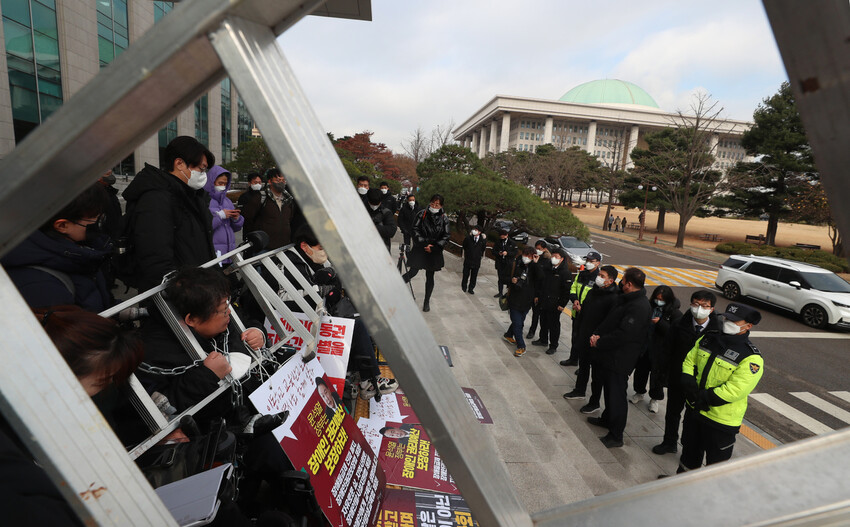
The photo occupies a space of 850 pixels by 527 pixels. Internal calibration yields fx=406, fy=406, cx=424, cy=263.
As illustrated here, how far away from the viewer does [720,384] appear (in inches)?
116

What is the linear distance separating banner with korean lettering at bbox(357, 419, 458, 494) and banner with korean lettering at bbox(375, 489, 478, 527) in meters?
0.07

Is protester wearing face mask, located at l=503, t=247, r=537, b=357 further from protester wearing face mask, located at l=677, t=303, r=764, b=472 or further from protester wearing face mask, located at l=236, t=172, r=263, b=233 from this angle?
protester wearing face mask, located at l=236, t=172, r=263, b=233

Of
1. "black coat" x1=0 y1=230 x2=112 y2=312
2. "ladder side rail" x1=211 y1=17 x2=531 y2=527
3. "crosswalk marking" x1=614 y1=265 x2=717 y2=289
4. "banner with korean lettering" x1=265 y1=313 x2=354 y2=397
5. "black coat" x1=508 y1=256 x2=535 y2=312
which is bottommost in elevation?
"crosswalk marking" x1=614 y1=265 x2=717 y2=289

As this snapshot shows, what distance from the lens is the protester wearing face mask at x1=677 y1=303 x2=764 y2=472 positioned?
284 centimetres

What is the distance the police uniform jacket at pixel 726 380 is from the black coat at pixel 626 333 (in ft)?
1.89

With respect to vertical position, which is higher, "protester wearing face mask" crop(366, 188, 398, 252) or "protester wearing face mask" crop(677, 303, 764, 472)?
"protester wearing face mask" crop(366, 188, 398, 252)

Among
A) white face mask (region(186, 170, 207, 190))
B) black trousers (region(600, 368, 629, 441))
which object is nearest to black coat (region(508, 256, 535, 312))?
black trousers (region(600, 368, 629, 441))

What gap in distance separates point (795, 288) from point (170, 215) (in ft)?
40.7

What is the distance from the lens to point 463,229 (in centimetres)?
1572

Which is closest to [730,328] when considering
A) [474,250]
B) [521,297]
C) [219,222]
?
[521,297]

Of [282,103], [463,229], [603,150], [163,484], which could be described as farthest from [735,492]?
[603,150]

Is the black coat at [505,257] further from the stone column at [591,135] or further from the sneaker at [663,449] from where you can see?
the stone column at [591,135]

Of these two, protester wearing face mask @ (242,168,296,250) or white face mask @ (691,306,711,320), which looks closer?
white face mask @ (691,306,711,320)

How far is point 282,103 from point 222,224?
4.39m
